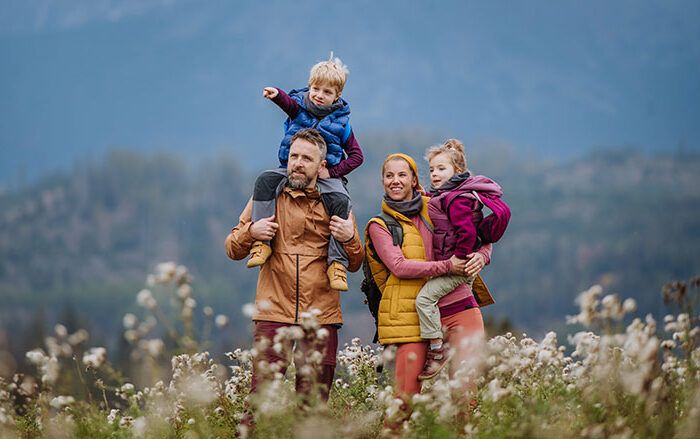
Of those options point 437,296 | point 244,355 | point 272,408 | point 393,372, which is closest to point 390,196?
point 437,296

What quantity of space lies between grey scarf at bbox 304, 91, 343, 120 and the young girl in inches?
33.4

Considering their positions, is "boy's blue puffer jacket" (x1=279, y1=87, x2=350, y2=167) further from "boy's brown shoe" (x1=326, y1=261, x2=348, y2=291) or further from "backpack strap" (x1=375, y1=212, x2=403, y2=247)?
"boy's brown shoe" (x1=326, y1=261, x2=348, y2=291)

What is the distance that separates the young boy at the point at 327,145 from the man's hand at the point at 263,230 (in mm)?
62

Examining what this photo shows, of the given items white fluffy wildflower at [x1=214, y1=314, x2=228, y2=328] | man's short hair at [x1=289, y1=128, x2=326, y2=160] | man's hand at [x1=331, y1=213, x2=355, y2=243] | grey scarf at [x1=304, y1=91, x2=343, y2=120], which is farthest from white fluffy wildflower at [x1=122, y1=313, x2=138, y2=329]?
grey scarf at [x1=304, y1=91, x2=343, y2=120]

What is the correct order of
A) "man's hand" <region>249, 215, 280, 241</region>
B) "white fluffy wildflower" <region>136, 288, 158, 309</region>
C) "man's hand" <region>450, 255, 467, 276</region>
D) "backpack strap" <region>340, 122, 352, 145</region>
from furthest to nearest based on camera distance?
"backpack strap" <region>340, 122, 352, 145</region> → "man's hand" <region>249, 215, 280, 241</region> → "man's hand" <region>450, 255, 467, 276</region> → "white fluffy wildflower" <region>136, 288, 158, 309</region>

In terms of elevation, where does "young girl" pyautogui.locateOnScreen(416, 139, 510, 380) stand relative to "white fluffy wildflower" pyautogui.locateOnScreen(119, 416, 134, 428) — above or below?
above

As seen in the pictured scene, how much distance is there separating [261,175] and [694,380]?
333 cm

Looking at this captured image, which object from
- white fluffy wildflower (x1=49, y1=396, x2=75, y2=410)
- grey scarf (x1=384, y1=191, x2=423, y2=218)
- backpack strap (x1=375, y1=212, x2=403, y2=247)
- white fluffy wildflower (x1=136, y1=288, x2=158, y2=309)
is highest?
grey scarf (x1=384, y1=191, x2=423, y2=218)

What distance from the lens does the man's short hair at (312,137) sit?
23.1 feet

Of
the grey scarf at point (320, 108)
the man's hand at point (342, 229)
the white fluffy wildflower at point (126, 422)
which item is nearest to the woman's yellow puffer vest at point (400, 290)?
the man's hand at point (342, 229)

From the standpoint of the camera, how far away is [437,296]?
22.5 ft

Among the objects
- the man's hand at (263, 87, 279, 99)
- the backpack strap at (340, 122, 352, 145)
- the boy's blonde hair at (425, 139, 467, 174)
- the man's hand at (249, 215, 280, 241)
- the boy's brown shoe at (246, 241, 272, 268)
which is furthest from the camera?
the backpack strap at (340, 122, 352, 145)

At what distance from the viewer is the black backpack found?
23.1ft

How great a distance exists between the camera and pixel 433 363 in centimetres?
682
